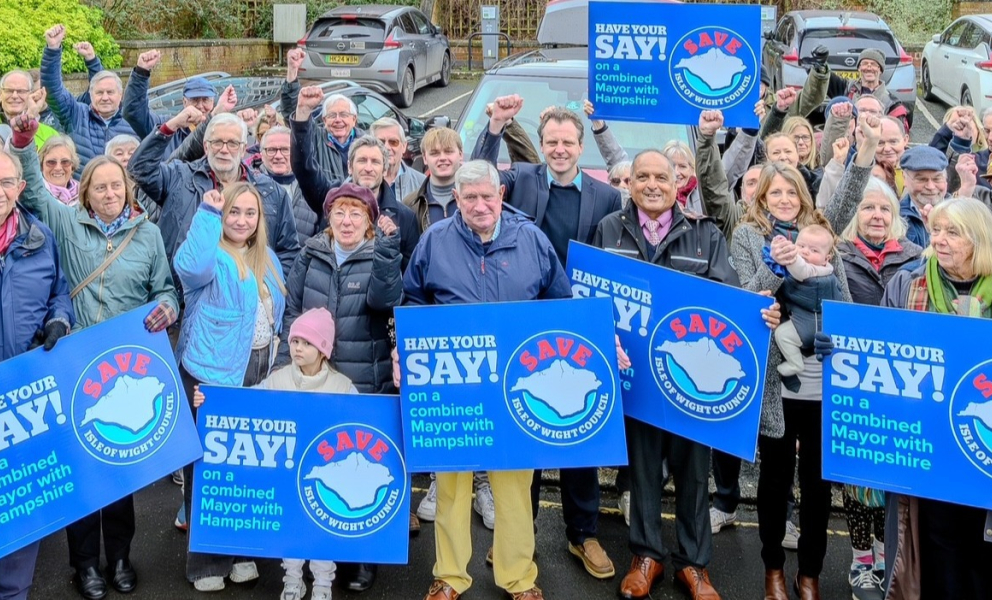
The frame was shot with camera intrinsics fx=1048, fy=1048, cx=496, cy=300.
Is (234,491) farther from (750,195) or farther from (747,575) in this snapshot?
(750,195)

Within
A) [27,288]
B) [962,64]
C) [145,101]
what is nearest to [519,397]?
[27,288]

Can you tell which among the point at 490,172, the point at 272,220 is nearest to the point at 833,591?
the point at 490,172

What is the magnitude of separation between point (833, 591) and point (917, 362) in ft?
4.76

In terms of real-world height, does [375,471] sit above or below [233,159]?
below

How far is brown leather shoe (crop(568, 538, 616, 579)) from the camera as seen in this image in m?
5.49

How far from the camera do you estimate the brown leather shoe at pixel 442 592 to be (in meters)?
5.12

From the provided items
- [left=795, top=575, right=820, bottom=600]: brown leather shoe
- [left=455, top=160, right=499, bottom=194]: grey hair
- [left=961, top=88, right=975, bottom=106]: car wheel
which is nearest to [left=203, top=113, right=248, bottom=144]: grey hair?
[left=455, top=160, right=499, bottom=194]: grey hair

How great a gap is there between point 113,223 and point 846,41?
13.9 metres

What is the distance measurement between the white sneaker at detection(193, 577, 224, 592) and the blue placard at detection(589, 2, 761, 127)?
3449mm

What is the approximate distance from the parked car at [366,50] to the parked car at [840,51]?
22.6 feet

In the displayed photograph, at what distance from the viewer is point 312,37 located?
65.4 feet

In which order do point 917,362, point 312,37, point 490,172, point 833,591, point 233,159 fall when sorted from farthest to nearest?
1. point 312,37
2. point 233,159
3. point 833,591
4. point 490,172
5. point 917,362

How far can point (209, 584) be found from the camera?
531 centimetres

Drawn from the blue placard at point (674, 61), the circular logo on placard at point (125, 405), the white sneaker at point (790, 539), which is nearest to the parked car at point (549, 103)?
the blue placard at point (674, 61)
